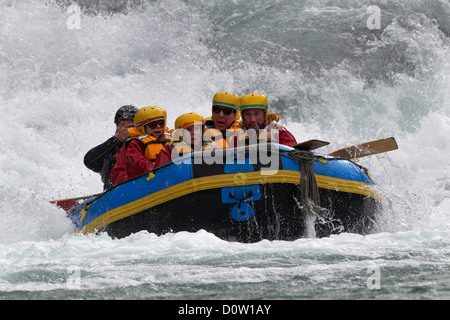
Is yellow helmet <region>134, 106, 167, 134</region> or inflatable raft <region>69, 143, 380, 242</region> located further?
yellow helmet <region>134, 106, 167, 134</region>

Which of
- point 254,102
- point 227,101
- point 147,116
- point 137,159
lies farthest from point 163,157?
point 254,102

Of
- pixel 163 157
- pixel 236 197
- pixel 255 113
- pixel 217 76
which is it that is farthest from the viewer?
pixel 217 76

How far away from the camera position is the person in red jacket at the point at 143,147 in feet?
19.6

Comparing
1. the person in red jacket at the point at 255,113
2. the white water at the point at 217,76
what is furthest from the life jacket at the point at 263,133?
the white water at the point at 217,76

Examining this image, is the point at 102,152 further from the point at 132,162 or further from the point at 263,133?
the point at 263,133

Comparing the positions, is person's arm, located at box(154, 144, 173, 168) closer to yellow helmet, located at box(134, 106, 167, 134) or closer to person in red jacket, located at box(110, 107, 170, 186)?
person in red jacket, located at box(110, 107, 170, 186)

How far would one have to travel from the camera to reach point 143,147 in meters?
6.05

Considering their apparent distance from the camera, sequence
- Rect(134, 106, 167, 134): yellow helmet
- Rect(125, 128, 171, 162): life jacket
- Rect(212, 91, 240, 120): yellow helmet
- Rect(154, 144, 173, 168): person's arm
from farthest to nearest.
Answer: Rect(212, 91, 240, 120): yellow helmet → Rect(134, 106, 167, 134): yellow helmet → Rect(125, 128, 171, 162): life jacket → Rect(154, 144, 173, 168): person's arm

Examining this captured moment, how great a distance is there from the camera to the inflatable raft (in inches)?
200

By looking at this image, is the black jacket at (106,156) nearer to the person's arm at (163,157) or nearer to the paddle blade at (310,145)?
the person's arm at (163,157)

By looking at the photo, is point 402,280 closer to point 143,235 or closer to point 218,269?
point 218,269

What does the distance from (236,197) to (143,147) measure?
136 centimetres

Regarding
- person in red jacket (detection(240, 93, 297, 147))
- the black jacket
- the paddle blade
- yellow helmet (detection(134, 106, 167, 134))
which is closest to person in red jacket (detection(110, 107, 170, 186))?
yellow helmet (detection(134, 106, 167, 134))

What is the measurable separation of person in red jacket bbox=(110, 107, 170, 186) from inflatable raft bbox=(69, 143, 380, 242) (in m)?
0.56
